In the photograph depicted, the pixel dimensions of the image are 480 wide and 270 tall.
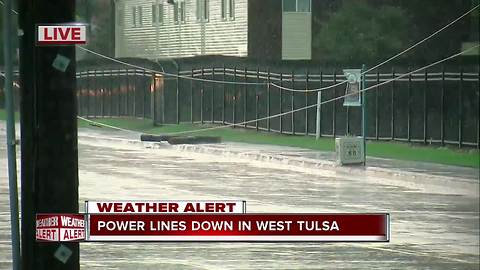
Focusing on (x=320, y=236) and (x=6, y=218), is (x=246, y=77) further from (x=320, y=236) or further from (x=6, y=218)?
(x=6, y=218)

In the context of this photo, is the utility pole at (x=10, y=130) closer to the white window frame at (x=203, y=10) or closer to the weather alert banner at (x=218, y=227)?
the weather alert banner at (x=218, y=227)

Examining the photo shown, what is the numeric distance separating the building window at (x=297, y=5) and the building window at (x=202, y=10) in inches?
15.1

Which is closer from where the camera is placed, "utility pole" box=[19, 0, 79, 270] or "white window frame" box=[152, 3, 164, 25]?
"utility pole" box=[19, 0, 79, 270]

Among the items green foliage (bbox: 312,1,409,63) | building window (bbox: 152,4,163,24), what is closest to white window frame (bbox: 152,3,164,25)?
building window (bbox: 152,4,163,24)

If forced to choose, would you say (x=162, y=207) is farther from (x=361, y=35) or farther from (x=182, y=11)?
(x=361, y=35)

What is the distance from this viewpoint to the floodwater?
638cm

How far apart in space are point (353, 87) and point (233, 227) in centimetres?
94

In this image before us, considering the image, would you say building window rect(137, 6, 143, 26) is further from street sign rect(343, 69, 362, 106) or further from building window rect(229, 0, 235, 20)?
street sign rect(343, 69, 362, 106)

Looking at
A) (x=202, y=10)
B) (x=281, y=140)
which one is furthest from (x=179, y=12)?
(x=281, y=140)

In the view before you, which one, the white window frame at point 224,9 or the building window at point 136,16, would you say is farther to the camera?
the building window at point 136,16

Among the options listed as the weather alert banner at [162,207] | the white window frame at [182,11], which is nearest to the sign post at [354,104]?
the weather alert banner at [162,207]

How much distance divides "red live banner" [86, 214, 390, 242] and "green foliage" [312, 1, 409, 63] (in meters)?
0.80

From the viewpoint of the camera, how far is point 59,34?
530 centimetres

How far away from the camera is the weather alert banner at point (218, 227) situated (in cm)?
564
